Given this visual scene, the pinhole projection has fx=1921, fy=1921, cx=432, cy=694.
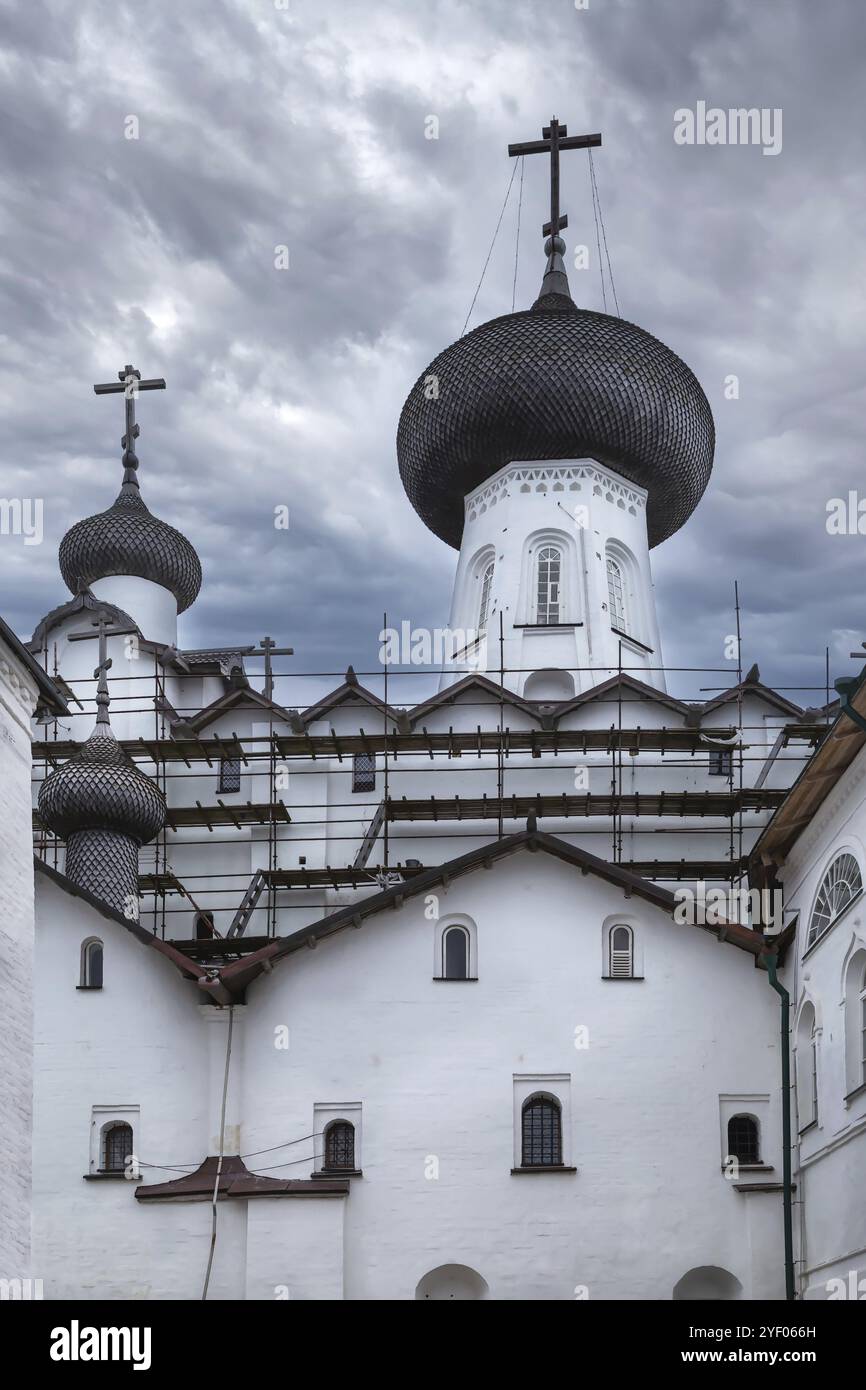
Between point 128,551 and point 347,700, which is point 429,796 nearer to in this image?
point 347,700

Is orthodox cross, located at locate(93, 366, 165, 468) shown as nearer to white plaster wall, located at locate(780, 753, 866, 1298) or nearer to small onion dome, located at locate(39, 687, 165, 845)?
small onion dome, located at locate(39, 687, 165, 845)

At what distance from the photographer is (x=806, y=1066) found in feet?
58.7

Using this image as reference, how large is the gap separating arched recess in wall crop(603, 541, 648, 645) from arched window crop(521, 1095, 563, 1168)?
32.6 ft

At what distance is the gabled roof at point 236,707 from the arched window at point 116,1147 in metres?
7.14

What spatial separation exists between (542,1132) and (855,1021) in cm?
364

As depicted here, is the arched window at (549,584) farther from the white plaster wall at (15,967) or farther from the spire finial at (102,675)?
the white plaster wall at (15,967)

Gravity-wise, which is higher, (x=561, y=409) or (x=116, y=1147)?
(x=561, y=409)

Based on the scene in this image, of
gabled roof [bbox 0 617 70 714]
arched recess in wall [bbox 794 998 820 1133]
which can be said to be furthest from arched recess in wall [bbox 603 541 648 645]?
gabled roof [bbox 0 617 70 714]

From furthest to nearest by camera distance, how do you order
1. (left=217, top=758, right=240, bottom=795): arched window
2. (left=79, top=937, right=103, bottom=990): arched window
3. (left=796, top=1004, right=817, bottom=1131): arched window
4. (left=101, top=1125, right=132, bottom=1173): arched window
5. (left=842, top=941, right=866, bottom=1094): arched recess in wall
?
(left=217, top=758, right=240, bottom=795): arched window < (left=79, top=937, right=103, bottom=990): arched window < (left=101, top=1125, right=132, bottom=1173): arched window < (left=796, top=1004, right=817, bottom=1131): arched window < (left=842, top=941, right=866, bottom=1094): arched recess in wall

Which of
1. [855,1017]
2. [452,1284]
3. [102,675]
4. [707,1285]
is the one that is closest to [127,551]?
[102,675]

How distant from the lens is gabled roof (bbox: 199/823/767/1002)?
18.6m
